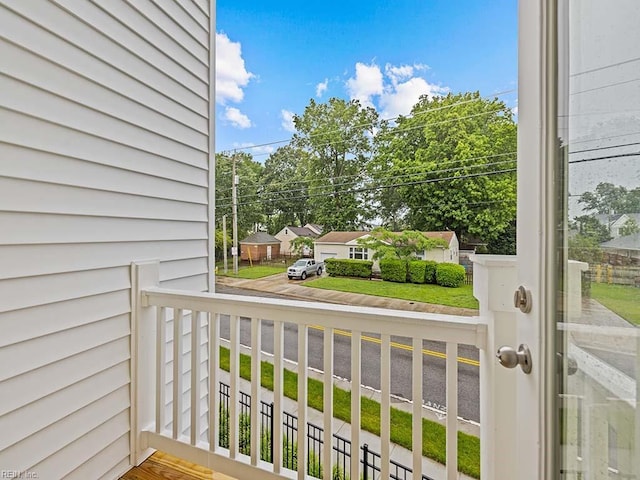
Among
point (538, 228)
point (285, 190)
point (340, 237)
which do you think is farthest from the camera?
point (285, 190)

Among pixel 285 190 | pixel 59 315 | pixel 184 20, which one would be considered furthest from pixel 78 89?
pixel 285 190

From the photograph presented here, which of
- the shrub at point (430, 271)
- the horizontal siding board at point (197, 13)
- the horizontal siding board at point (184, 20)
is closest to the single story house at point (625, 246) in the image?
the shrub at point (430, 271)

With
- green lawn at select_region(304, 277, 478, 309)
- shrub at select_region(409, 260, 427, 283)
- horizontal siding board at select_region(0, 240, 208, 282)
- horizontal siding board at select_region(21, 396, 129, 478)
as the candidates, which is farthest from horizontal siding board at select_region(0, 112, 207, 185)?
shrub at select_region(409, 260, 427, 283)

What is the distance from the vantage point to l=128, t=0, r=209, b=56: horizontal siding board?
1672 mm

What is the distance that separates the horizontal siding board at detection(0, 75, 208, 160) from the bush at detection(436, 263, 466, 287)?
174cm

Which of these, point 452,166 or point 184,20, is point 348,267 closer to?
point 452,166

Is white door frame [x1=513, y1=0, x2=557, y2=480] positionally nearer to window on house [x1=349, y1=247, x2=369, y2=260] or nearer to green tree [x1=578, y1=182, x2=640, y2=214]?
green tree [x1=578, y1=182, x2=640, y2=214]

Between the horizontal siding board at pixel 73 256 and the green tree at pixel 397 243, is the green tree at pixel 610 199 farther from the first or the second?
the horizontal siding board at pixel 73 256

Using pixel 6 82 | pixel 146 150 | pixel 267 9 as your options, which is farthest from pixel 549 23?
pixel 267 9

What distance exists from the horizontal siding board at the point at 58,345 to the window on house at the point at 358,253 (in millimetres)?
1334

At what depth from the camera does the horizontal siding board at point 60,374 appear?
1.10 metres

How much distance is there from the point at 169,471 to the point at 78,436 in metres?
0.44

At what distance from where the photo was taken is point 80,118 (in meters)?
1.33

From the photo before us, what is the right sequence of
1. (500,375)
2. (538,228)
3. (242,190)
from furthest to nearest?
(242,190) → (500,375) → (538,228)
